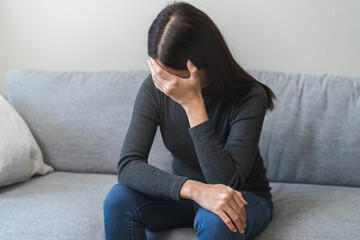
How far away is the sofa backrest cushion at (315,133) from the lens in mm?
1595

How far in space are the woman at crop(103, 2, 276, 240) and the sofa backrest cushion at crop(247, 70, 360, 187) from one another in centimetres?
36

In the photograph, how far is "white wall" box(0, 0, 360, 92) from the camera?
192 centimetres

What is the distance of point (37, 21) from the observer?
224cm

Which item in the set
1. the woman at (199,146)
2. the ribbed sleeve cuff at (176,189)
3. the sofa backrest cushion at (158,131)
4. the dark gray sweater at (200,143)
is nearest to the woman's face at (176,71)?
the woman at (199,146)

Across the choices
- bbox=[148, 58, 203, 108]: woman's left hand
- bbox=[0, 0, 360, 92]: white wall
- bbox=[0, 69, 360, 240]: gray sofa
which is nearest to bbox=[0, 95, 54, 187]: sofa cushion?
bbox=[0, 69, 360, 240]: gray sofa

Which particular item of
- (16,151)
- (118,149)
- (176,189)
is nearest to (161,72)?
(176,189)

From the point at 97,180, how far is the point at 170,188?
0.70m

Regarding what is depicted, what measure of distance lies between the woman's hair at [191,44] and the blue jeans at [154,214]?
38cm

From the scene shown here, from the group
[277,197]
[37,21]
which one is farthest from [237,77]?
[37,21]

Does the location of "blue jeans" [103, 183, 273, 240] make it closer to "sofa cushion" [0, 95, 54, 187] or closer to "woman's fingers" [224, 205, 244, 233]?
"woman's fingers" [224, 205, 244, 233]

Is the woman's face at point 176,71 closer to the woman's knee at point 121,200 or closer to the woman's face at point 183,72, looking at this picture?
the woman's face at point 183,72

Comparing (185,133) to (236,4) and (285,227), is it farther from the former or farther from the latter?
(236,4)

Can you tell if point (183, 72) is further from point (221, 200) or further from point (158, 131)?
point (158, 131)

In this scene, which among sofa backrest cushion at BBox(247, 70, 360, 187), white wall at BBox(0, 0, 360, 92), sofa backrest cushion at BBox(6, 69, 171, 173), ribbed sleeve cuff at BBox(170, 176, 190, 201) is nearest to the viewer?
ribbed sleeve cuff at BBox(170, 176, 190, 201)
